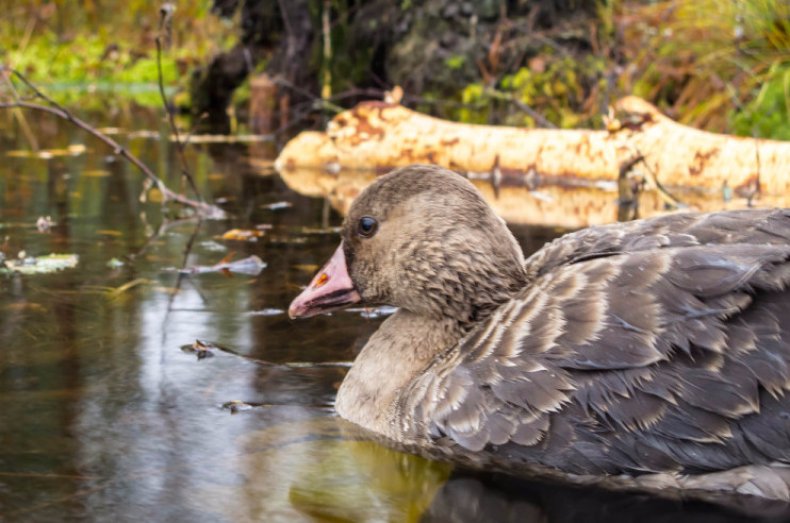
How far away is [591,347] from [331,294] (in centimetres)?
125

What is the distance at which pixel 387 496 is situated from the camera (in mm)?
3639

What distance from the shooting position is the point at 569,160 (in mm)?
10641

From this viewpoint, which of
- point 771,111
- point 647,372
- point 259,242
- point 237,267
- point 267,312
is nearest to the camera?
point 647,372

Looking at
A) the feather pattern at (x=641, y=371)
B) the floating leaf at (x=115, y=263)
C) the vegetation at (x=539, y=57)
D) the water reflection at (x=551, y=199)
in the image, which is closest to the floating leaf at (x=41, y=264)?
the floating leaf at (x=115, y=263)

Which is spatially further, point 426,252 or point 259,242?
point 259,242

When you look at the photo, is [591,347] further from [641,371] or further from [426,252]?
[426,252]

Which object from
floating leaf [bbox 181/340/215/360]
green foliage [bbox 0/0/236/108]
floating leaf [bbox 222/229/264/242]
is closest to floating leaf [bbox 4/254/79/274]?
floating leaf [bbox 222/229/264/242]

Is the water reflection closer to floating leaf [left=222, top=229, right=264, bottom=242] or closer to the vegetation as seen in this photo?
the vegetation

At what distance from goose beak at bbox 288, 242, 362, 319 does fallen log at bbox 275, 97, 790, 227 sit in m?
4.06

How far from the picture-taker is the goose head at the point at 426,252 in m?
4.23

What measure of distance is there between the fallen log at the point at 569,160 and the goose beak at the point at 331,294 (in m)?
4.06

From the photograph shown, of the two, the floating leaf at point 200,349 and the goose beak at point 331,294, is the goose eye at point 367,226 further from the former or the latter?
the floating leaf at point 200,349

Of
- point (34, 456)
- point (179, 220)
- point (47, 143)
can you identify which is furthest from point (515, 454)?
point (47, 143)

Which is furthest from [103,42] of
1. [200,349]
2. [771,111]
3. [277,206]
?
[200,349]
